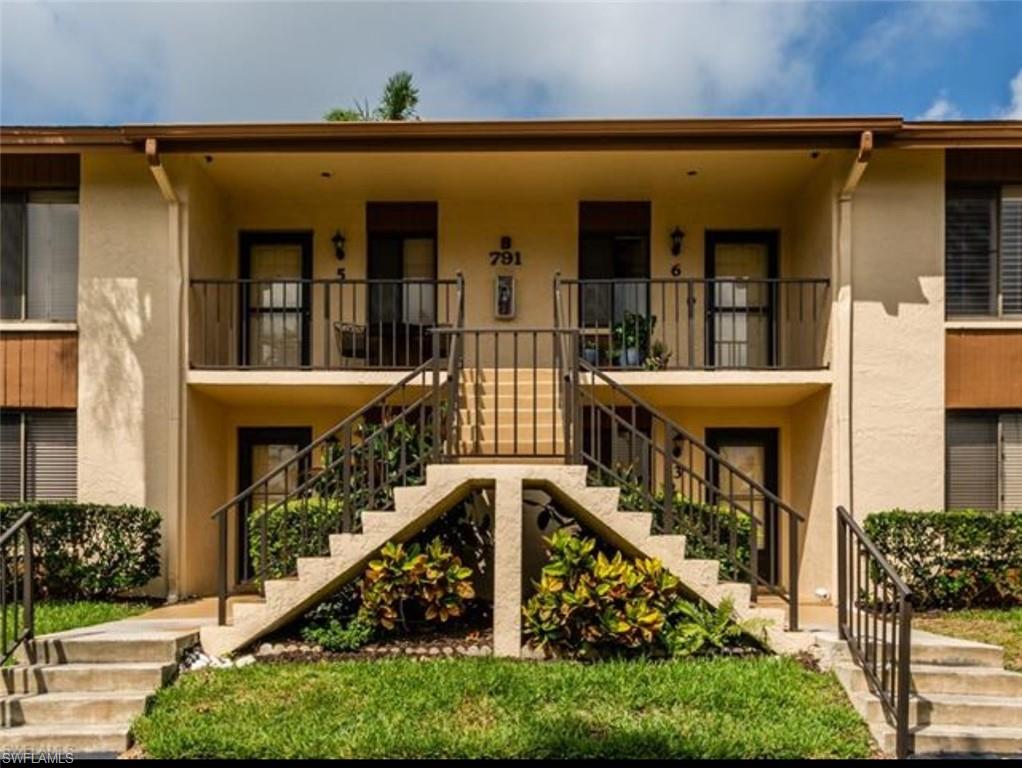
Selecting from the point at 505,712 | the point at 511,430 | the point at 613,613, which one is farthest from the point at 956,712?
the point at 511,430

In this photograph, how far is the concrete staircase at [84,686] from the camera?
235 inches

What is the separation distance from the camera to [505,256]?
11.5 m

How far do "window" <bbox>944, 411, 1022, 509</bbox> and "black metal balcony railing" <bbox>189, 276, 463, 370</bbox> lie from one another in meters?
6.47

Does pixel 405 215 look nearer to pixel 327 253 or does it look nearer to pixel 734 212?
pixel 327 253

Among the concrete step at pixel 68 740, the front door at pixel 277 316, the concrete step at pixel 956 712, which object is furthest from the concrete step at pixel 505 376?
the concrete step at pixel 68 740

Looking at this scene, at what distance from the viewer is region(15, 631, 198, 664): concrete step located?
6727 millimetres

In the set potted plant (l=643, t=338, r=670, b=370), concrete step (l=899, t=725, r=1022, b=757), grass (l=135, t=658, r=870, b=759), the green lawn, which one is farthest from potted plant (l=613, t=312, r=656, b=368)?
the green lawn

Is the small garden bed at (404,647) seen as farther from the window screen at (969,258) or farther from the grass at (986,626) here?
the window screen at (969,258)

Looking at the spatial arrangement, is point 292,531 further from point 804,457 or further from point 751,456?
point 804,457

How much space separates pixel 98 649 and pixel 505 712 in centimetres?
340

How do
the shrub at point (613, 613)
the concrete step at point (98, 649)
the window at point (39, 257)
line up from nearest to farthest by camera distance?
1. the concrete step at point (98, 649)
2. the shrub at point (613, 613)
3. the window at point (39, 257)

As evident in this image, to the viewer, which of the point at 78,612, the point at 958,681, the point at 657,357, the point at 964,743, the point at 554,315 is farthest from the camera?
the point at 554,315

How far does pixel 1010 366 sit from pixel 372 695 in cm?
826

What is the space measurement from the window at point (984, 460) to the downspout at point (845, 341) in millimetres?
1299
